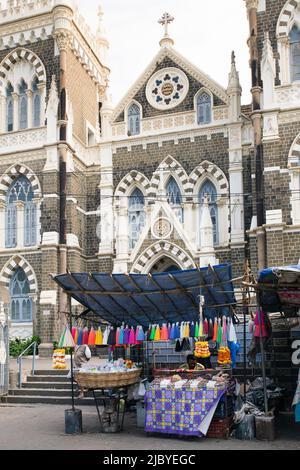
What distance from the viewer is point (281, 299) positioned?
35.0ft

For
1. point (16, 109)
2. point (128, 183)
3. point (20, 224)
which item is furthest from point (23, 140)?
point (128, 183)

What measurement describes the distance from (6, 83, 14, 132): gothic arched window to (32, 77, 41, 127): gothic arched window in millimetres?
1199

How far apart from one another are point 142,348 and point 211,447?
5.26m

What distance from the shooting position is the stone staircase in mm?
14400

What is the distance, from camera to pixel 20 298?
25.3 meters

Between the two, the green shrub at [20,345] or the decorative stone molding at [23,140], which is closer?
the green shrub at [20,345]

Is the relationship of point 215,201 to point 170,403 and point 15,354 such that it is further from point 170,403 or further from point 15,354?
point 170,403

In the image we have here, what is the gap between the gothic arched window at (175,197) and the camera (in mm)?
24266

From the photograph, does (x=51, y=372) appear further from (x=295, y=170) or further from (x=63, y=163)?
(x=295, y=170)

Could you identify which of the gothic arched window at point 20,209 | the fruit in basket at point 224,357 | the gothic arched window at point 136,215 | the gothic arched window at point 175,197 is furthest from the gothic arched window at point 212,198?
the fruit in basket at point 224,357

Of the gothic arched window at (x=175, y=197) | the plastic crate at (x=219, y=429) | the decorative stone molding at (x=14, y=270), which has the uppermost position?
the gothic arched window at (x=175, y=197)

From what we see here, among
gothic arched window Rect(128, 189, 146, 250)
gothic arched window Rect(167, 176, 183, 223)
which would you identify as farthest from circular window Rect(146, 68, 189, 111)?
gothic arched window Rect(128, 189, 146, 250)

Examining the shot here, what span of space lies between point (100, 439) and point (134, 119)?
18362 mm

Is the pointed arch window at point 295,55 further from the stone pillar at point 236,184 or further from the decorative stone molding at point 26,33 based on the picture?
the decorative stone molding at point 26,33
